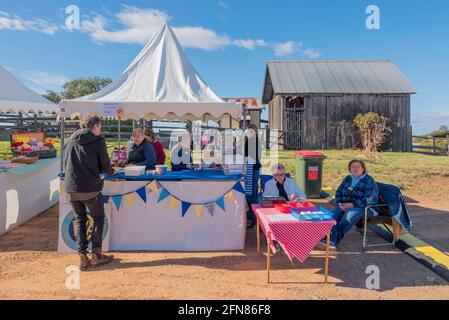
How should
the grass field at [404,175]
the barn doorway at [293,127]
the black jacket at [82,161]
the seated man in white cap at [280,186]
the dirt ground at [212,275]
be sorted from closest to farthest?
the dirt ground at [212,275], the black jacket at [82,161], the seated man in white cap at [280,186], the grass field at [404,175], the barn doorway at [293,127]

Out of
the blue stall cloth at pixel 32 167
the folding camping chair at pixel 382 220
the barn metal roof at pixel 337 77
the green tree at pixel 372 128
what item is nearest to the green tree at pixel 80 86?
the barn metal roof at pixel 337 77

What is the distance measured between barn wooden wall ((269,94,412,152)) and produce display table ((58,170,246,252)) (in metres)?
16.1

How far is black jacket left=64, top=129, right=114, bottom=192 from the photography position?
393cm

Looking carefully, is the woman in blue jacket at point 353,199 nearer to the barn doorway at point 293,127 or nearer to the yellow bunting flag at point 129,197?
the yellow bunting flag at point 129,197

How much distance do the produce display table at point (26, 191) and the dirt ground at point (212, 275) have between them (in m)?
0.62

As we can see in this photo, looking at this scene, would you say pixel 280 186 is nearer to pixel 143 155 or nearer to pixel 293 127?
pixel 143 155

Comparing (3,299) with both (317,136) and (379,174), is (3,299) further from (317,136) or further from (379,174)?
(317,136)

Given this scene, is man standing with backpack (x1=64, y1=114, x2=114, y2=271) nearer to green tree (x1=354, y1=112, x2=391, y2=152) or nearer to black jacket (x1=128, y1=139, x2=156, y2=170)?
black jacket (x1=128, y1=139, x2=156, y2=170)

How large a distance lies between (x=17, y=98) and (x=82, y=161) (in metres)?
4.74

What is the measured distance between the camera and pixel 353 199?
5.05 meters

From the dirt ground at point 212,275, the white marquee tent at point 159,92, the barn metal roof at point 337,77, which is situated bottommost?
the dirt ground at point 212,275

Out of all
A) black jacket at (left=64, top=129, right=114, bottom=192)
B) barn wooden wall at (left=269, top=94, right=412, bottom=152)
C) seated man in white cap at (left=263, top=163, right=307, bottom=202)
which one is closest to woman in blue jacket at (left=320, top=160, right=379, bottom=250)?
seated man in white cap at (left=263, top=163, right=307, bottom=202)

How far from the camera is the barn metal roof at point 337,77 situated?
19.9 metres
